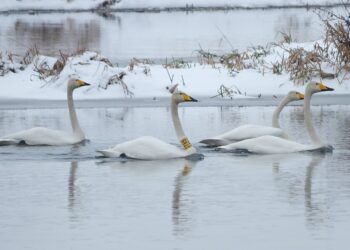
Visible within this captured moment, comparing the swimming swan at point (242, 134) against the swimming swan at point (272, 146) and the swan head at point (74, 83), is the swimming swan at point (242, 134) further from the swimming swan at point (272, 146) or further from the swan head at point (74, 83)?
the swan head at point (74, 83)

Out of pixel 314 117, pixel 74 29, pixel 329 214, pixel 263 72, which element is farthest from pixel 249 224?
pixel 74 29

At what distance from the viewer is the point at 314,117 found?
15.4 m

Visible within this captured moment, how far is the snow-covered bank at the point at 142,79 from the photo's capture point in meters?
18.1

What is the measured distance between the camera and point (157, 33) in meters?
36.6

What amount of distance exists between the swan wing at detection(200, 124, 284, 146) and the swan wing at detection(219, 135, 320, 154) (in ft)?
1.23

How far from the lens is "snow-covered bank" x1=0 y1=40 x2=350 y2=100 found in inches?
712

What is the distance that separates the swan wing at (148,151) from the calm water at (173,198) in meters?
0.09

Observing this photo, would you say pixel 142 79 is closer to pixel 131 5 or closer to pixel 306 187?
pixel 306 187

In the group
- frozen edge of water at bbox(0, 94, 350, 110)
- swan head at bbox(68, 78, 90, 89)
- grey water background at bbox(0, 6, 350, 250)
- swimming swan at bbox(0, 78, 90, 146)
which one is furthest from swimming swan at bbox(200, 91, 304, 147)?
frozen edge of water at bbox(0, 94, 350, 110)

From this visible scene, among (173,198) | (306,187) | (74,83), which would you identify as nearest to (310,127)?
(306,187)

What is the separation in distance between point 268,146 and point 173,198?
2975 millimetres

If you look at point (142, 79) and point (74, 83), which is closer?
point (74, 83)

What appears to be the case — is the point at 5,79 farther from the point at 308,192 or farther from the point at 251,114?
the point at 308,192

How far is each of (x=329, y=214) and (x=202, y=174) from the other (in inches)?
91.6
